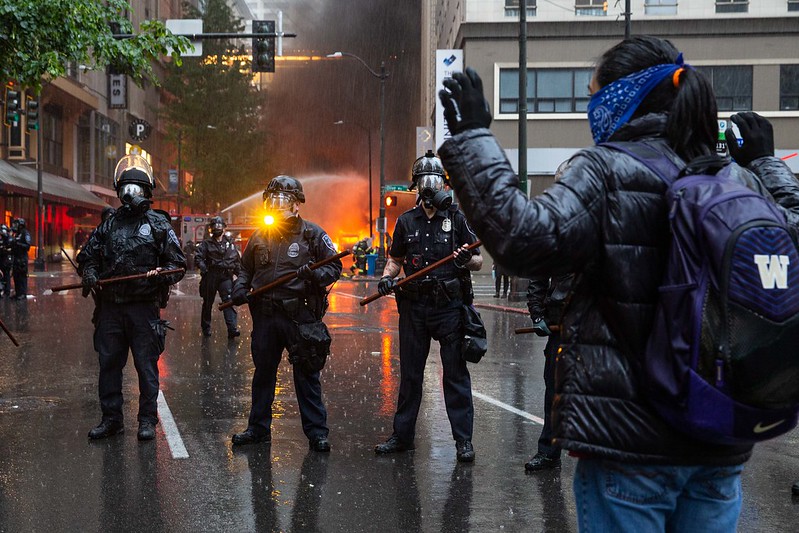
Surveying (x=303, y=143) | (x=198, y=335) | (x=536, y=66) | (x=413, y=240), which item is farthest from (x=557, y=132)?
(x=303, y=143)

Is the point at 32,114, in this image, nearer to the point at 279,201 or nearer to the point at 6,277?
the point at 6,277

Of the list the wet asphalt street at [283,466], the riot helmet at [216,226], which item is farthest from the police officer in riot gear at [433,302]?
the riot helmet at [216,226]

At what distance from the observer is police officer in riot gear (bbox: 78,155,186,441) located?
6.63 m

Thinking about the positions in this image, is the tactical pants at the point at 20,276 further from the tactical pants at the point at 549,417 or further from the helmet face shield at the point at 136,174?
the tactical pants at the point at 549,417

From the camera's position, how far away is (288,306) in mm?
6367

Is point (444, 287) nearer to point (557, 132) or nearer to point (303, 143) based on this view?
point (557, 132)

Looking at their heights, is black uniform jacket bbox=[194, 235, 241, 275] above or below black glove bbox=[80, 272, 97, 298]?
below

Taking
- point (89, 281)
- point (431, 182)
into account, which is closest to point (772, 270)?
point (431, 182)

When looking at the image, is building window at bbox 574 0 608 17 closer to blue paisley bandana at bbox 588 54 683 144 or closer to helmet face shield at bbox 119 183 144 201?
helmet face shield at bbox 119 183 144 201

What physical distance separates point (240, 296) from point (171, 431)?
1.22 m

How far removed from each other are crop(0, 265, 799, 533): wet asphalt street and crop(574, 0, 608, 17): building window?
26.2 meters

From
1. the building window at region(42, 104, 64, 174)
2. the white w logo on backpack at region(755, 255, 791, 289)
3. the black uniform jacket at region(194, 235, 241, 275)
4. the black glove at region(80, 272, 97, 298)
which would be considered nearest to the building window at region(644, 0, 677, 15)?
the black uniform jacket at region(194, 235, 241, 275)

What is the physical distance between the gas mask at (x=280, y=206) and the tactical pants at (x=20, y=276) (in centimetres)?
1678

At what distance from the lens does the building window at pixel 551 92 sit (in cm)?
3353
